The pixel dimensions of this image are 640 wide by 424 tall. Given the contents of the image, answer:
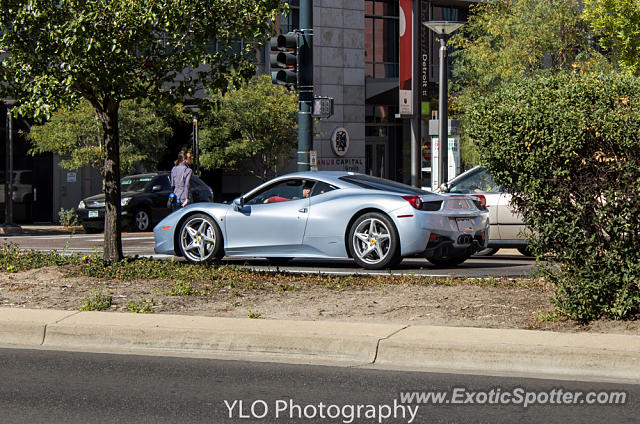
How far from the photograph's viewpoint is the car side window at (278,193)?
1370 cm

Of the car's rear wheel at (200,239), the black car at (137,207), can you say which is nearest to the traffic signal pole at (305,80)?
the car's rear wheel at (200,239)

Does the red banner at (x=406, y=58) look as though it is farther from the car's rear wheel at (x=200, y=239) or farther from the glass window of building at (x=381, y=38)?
the car's rear wheel at (x=200, y=239)

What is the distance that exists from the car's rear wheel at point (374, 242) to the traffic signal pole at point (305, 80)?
483 centimetres

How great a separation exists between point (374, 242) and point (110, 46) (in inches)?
168

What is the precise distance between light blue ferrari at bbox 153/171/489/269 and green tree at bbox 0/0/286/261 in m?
1.67

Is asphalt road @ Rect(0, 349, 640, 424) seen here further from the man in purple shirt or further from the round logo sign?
the round logo sign

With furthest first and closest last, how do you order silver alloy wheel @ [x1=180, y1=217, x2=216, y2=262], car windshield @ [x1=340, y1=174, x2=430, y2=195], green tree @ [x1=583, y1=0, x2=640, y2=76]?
1. green tree @ [x1=583, y1=0, x2=640, y2=76]
2. silver alloy wheel @ [x1=180, y1=217, x2=216, y2=262]
3. car windshield @ [x1=340, y1=174, x2=430, y2=195]

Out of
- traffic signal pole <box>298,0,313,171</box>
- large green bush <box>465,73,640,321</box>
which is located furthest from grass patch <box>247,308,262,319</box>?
traffic signal pole <box>298,0,313,171</box>

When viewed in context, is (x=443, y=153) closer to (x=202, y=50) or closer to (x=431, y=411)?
(x=202, y=50)

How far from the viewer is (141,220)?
25938 mm

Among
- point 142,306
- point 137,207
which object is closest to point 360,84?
point 137,207

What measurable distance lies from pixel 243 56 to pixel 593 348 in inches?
292

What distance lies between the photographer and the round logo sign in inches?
1592

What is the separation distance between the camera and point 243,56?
1295cm
